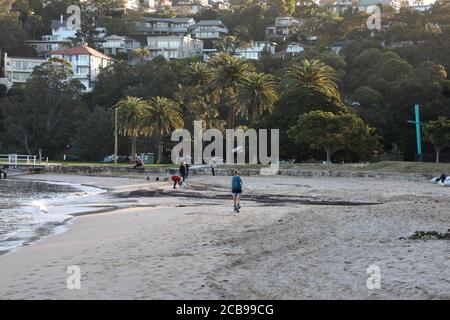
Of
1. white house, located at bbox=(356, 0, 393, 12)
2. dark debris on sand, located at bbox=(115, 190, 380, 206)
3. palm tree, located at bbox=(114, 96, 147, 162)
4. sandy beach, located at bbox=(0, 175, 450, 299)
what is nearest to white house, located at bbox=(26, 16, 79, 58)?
palm tree, located at bbox=(114, 96, 147, 162)

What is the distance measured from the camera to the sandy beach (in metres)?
8.38

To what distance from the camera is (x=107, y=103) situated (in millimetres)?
96375

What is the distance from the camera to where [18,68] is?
11819cm

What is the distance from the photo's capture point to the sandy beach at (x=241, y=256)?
27.5ft

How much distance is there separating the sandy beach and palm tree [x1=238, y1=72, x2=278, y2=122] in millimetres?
47068

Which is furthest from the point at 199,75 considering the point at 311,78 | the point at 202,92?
the point at 311,78

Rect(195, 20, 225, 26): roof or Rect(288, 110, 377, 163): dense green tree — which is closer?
Rect(288, 110, 377, 163): dense green tree

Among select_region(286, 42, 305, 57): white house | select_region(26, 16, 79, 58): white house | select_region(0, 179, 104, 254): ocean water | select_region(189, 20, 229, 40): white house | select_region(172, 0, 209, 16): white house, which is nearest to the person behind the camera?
select_region(0, 179, 104, 254): ocean water

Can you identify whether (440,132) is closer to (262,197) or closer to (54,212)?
(262,197)

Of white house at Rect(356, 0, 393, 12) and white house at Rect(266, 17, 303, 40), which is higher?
white house at Rect(356, 0, 393, 12)

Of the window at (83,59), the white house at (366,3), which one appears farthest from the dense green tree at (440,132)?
the white house at (366,3)

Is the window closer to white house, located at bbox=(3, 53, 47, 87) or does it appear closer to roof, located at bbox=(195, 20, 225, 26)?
white house, located at bbox=(3, 53, 47, 87)
